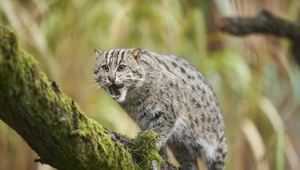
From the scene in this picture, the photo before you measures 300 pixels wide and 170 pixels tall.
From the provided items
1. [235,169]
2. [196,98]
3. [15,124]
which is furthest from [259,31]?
[15,124]

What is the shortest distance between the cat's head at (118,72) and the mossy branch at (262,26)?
3.62 feet

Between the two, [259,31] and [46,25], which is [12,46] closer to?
[259,31]

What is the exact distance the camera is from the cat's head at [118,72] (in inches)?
110

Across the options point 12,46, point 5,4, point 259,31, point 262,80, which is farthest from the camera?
point 262,80

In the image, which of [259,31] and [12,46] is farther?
[259,31]

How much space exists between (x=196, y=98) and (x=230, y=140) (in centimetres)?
215

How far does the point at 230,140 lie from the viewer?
17.4 ft

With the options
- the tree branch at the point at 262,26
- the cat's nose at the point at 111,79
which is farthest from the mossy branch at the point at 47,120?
the tree branch at the point at 262,26

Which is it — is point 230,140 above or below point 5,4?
below

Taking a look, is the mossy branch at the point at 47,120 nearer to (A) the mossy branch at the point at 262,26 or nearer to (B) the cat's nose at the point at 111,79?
(B) the cat's nose at the point at 111,79

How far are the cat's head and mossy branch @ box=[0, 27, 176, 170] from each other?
63cm

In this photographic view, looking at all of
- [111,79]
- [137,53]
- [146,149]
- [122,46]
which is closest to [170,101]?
[137,53]

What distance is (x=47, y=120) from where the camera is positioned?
1717 millimetres

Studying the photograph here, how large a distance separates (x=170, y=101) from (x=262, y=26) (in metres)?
1.21
